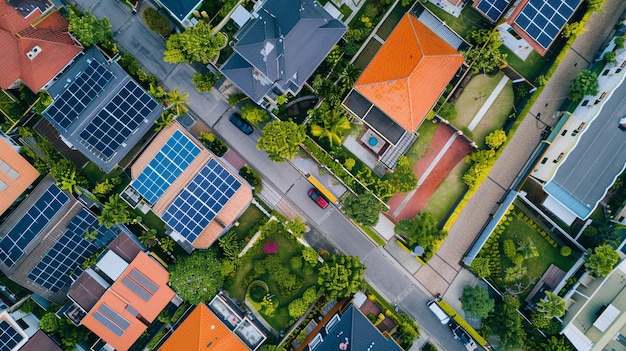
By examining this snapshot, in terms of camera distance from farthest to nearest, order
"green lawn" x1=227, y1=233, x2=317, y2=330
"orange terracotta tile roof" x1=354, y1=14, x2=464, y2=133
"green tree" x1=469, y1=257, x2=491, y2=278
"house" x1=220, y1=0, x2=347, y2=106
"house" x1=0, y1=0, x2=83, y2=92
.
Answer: "green lawn" x1=227, y1=233, x2=317, y2=330
"green tree" x1=469, y1=257, x2=491, y2=278
"house" x1=0, y1=0, x2=83, y2=92
"orange terracotta tile roof" x1=354, y1=14, x2=464, y2=133
"house" x1=220, y1=0, x2=347, y2=106

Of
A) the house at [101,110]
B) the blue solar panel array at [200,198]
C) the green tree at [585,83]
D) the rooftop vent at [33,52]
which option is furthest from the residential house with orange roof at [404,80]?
the rooftop vent at [33,52]

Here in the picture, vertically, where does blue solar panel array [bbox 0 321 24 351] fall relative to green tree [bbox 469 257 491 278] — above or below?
below

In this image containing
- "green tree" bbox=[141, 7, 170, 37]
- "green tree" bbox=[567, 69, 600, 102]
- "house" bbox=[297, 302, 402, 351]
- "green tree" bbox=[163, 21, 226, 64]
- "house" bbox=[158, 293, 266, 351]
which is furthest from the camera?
"green tree" bbox=[141, 7, 170, 37]

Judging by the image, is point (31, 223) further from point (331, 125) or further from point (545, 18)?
point (545, 18)

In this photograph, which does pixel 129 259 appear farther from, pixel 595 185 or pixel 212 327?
pixel 595 185

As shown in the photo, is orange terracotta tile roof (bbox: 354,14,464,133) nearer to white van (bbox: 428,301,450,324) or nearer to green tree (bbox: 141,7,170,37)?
white van (bbox: 428,301,450,324)

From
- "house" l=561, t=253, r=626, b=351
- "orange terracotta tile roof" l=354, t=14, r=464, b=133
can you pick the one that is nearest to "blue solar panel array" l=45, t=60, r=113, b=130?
"orange terracotta tile roof" l=354, t=14, r=464, b=133
